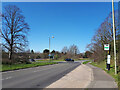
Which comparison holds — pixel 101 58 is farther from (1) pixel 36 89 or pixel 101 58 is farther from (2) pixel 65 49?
(2) pixel 65 49

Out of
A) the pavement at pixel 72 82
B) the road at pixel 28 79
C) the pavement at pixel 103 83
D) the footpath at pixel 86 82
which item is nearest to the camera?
the pavement at pixel 103 83

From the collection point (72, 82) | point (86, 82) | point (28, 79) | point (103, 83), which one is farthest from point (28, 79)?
point (103, 83)

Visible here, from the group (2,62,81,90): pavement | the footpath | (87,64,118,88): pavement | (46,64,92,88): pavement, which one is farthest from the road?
(87,64,118,88): pavement

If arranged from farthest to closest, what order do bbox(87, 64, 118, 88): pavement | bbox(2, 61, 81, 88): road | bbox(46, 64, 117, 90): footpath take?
bbox(2, 61, 81, 88): road → bbox(46, 64, 117, 90): footpath → bbox(87, 64, 118, 88): pavement

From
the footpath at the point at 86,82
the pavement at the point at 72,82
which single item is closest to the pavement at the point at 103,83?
the footpath at the point at 86,82

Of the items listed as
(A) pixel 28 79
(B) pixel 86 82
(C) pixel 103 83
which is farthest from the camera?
(A) pixel 28 79

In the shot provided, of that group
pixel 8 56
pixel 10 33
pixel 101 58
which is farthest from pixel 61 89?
pixel 10 33

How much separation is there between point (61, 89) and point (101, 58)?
21.0 metres

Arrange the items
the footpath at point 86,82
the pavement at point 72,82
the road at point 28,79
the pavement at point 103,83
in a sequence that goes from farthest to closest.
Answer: the road at point 28,79 → the pavement at point 72,82 → the footpath at point 86,82 → the pavement at point 103,83

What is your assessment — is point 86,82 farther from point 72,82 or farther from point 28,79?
point 28,79

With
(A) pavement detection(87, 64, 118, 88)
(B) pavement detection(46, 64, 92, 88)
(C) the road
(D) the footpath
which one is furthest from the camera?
(C) the road

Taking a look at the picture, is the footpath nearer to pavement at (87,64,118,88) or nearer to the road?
pavement at (87,64,118,88)

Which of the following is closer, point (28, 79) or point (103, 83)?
point (103, 83)

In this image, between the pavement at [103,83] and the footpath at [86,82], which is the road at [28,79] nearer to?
the footpath at [86,82]
